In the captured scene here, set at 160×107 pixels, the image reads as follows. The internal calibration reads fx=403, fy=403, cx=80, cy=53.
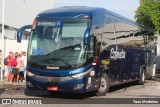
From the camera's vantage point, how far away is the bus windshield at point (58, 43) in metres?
14.5

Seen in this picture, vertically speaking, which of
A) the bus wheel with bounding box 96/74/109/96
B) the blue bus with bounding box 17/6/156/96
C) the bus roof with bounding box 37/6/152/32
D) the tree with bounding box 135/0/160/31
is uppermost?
the tree with bounding box 135/0/160/31

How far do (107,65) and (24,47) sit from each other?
422 inches

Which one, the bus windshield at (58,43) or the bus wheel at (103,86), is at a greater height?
the bus windshield at (58,43)

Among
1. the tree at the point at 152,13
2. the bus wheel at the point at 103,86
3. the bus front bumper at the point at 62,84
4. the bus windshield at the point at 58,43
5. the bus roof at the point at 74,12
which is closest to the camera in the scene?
the bus front bumper at the point at 62,84

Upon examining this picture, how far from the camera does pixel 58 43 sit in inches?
579

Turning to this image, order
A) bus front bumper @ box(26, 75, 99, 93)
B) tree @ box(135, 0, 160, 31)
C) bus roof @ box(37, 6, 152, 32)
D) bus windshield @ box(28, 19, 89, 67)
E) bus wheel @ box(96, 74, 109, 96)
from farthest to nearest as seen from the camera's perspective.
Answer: tree @ box(135, 0, 160, 31) < bus wheel @ box(96, 74, 109, 96) < bus roof @ box(37, 6, 152, 32) < bus windshield @ box(28, 19, 89, 67) < bus front bumper @ box(26, 75, 99, 93)

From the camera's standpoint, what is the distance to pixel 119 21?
1855 cm

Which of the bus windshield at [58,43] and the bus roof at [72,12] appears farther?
the bus roof at [72,12]

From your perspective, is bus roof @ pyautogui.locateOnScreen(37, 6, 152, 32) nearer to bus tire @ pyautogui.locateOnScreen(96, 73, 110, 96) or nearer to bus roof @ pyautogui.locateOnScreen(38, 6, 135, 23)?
bus roof @ pyautogui.locateOnScreen(38, 6, 135, 23)

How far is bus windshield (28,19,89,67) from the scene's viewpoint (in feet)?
47.4

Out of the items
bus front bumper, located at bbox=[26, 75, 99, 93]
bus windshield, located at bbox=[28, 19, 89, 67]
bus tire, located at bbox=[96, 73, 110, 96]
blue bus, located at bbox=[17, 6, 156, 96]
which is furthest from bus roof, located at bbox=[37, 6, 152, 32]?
bus tire, located at bbox=[96, 73, 110, 96]

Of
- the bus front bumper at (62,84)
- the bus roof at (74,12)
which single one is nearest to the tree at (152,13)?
the bus roof at (74,12)

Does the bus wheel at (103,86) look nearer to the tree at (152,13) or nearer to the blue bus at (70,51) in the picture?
the blue bus at (70,51)

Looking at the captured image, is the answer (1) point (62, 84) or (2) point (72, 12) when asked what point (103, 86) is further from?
(2) point (72, 12)
